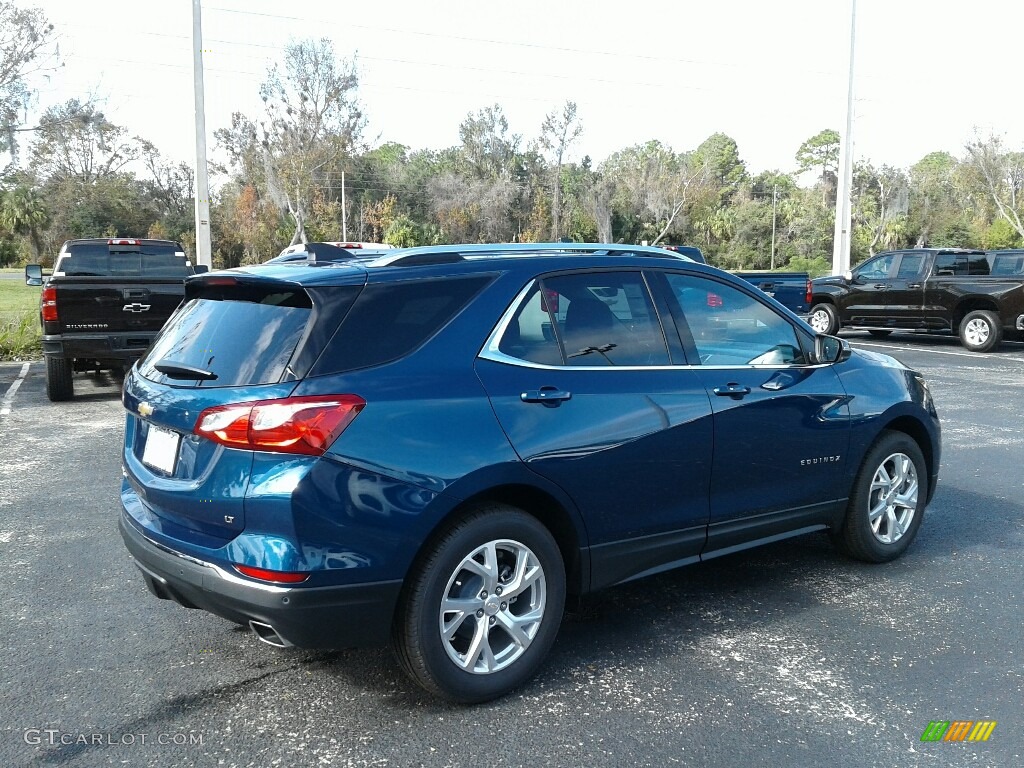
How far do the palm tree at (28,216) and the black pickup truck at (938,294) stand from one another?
2177 inches

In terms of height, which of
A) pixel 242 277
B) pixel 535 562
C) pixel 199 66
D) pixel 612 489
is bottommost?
pixel 535 562

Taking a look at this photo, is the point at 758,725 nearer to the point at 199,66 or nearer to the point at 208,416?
the point at 208,416

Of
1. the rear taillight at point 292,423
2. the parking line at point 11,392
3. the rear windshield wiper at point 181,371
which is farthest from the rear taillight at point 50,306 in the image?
the rear taillight at point 292,423

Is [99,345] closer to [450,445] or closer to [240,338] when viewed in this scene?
[240,338]

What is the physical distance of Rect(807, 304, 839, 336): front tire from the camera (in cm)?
1930

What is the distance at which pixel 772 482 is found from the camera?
4.53 m

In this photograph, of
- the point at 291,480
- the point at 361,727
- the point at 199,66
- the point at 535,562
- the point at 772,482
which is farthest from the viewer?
the point at 199,66

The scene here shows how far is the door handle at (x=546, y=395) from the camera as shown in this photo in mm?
3650

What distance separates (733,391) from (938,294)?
15.1m

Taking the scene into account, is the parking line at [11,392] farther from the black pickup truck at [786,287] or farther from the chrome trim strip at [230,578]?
the black pickup truck at [786,287]

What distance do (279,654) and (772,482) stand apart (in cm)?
247

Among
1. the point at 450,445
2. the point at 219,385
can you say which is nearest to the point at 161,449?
the point at 219,385

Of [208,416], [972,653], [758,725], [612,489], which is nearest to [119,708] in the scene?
[208,416]

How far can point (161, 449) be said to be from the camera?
361 centimetres
